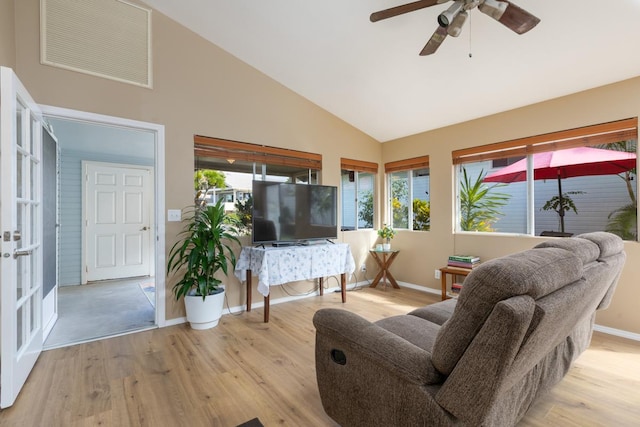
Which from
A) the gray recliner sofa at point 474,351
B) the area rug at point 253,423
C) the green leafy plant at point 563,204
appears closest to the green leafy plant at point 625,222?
the green leafy plant at point 563,204

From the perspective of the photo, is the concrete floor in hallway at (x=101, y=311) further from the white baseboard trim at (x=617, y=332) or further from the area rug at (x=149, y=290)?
the white baseboard trim at (x=617, y=332)

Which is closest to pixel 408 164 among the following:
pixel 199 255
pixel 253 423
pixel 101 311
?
pixel 199 255

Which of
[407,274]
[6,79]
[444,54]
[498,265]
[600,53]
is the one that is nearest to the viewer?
[498,265]

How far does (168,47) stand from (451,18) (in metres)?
2.69

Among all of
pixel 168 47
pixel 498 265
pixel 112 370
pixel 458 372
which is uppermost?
pixel 168 47

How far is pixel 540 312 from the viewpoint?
1.08 m

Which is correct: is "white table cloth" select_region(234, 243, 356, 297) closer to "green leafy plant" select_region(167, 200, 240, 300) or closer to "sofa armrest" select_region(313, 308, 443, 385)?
"green leafy plant" select_region(167, 200, 240, 300)

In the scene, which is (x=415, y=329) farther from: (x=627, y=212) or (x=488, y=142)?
(x=488, y=142)

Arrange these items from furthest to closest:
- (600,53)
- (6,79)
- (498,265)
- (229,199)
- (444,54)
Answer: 1. (229,199)
2. (444,54)
3. (600,53)
4. (6,79)
5. (498,265)

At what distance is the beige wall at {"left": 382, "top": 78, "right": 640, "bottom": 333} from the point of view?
9.36ft

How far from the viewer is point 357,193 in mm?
4883

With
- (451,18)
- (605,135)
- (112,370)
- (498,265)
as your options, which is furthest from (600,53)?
(112,370)

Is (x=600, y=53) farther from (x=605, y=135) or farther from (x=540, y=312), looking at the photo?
(x=540, y=312)

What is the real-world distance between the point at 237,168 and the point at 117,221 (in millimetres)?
3046
